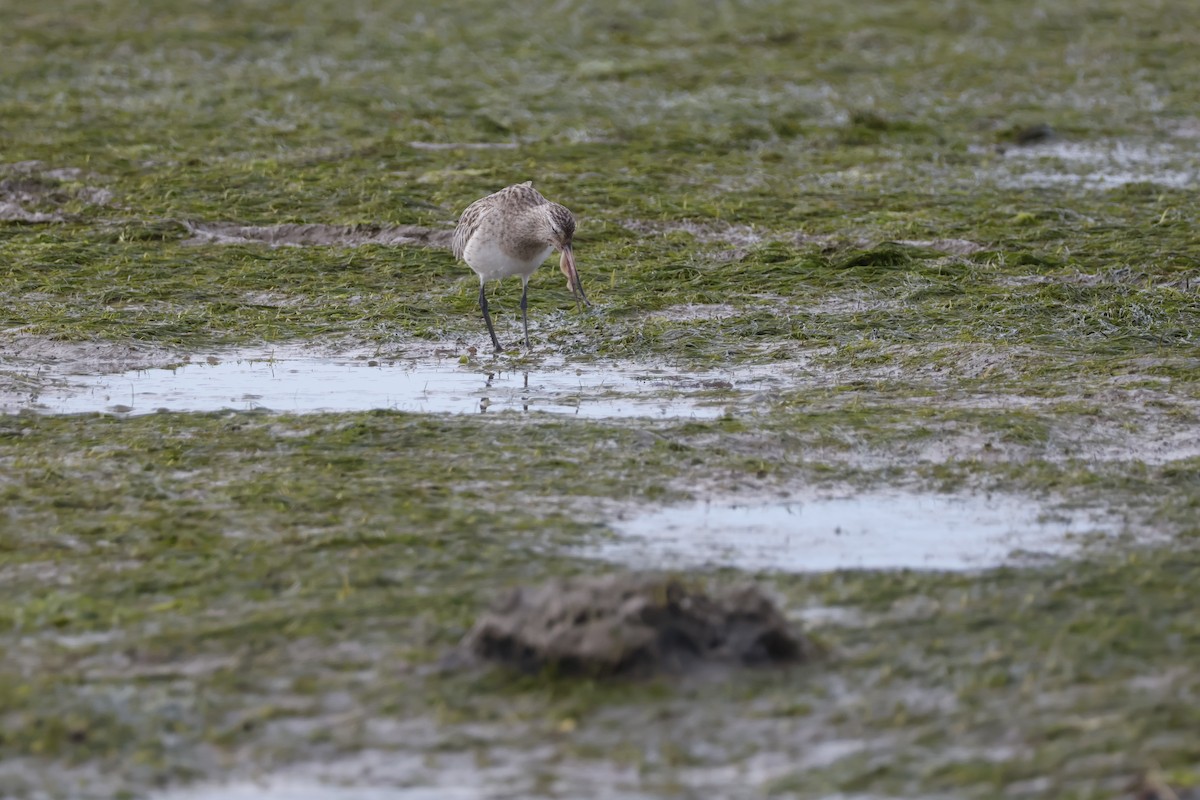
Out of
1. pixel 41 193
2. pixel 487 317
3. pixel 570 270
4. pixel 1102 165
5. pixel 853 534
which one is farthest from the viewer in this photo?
pixel 1102 165

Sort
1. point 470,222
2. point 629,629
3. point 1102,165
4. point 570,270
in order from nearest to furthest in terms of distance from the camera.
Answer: point 629,629 → point 570,270 → point 470,222 → point 1102,165

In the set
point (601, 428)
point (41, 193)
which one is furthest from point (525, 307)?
point (41, 193)

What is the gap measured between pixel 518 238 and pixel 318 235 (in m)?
2.24

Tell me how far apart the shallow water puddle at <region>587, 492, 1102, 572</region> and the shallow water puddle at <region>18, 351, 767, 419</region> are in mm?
1358

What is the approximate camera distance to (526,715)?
4543 millimetres

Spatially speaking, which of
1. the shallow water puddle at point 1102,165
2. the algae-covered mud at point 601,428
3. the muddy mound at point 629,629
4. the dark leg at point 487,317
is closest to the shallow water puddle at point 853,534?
the algae-covered mud at point 601,428

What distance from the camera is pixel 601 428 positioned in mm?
7305

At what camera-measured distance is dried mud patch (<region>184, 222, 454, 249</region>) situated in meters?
10.9

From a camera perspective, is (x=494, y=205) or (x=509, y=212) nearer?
(x=509, y=212)

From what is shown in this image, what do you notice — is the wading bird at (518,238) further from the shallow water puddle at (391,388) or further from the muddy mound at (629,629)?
the muddy mound at (629,629)

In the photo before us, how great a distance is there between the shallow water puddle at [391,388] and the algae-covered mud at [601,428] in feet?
0.12

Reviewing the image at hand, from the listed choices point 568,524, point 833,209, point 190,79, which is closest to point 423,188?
point 833,209

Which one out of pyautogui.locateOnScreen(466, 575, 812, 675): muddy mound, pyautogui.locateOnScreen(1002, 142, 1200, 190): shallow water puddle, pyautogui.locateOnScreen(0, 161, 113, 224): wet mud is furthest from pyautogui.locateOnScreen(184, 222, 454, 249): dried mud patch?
pyautogui.locateOnScreen(466, 575, 812, 675): muddy mound

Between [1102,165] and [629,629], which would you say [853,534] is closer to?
[629,629]
